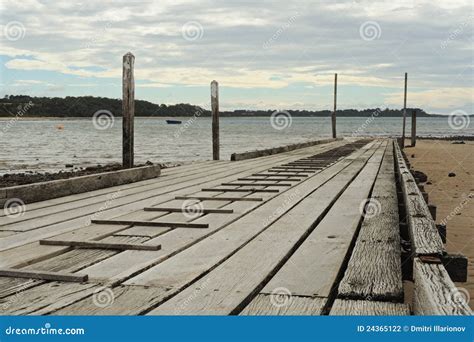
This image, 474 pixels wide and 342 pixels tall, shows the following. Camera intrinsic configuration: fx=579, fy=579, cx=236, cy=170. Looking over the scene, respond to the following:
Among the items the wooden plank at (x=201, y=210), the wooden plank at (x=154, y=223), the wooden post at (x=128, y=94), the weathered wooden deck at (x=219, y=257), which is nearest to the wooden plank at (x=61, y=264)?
the weathered wooden deck at (x=219, y=257)

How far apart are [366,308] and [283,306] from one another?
333 mm

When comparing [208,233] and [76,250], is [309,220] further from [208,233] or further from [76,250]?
[76,250]

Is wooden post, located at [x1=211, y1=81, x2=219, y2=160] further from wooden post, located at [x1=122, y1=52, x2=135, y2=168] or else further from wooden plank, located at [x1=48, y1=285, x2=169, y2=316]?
wooden plank, located at [x1=48, y1=285, x2=169, y2=316]

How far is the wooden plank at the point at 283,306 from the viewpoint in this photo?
2266mm

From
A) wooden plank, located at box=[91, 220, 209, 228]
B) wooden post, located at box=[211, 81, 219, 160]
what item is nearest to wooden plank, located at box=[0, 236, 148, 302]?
wooden plank, located at box=[91, 220, 209, 228]

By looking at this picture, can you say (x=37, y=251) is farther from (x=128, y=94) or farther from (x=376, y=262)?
(x=128, y=94)

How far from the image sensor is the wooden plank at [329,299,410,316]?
227 centimetres

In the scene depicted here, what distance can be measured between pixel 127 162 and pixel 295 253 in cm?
550

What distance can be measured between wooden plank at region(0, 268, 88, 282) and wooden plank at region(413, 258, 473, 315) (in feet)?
4.88

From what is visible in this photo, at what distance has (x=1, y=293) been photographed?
99.7 inches

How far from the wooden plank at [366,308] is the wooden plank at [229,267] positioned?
1.25 ft

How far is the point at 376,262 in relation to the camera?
2990 mm
